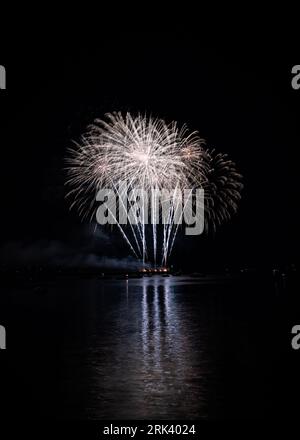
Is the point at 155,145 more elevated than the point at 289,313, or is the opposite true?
the point at 155,145

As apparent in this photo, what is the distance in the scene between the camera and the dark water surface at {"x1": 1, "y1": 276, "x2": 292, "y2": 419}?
627 inches

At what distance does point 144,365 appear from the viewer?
21.6 m

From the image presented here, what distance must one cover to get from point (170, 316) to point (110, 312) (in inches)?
193

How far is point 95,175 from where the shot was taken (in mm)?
62375

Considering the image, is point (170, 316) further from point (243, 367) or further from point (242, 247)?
point (242, 247)

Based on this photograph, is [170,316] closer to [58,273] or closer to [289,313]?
[289,313]

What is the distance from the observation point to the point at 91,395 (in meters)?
17.1

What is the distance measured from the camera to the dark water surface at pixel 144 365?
52.3 ft
